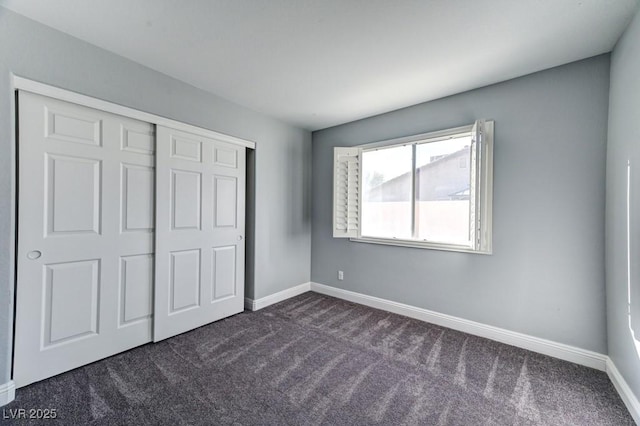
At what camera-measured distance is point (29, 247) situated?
177 centimetres

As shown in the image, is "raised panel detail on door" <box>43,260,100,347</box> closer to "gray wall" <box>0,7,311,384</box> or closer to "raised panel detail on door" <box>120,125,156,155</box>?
"gray wall" <box>0,7,311,384</box>

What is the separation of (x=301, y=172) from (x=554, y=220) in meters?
2.97

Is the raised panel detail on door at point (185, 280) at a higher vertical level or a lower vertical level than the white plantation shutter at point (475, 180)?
lower

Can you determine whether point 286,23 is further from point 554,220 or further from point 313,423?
point 554,220

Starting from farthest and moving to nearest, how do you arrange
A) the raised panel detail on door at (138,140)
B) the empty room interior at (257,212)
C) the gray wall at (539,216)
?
1. the raised panel detail on door at (138,140)
2. the gray wall at (539,216)
3. the empty room interior at (257,212)

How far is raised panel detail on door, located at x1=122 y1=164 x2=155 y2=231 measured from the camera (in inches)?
88.0

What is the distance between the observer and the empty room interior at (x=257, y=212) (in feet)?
5.42

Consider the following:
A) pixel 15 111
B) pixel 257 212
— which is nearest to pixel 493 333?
pixel 257 212

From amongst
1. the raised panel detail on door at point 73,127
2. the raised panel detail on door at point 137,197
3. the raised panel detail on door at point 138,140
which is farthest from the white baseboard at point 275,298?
the raised panel detail on door at point 73,127

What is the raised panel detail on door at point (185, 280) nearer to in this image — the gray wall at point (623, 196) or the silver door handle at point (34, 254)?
the silver door handle at point (34, 254)

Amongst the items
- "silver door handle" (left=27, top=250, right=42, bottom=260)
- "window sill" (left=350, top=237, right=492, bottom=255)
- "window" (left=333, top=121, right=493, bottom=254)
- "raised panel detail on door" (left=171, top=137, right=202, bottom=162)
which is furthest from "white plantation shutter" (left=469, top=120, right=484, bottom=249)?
"silver door handle" (left=27, top=250, right=42, bottom=260)

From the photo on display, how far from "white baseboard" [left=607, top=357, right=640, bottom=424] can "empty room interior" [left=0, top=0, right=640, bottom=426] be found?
2 centimetres

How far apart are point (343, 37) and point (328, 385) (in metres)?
2.56

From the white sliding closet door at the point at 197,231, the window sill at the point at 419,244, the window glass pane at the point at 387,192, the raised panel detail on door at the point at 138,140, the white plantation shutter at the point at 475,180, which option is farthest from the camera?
the window glass pane at the point at 387,192
